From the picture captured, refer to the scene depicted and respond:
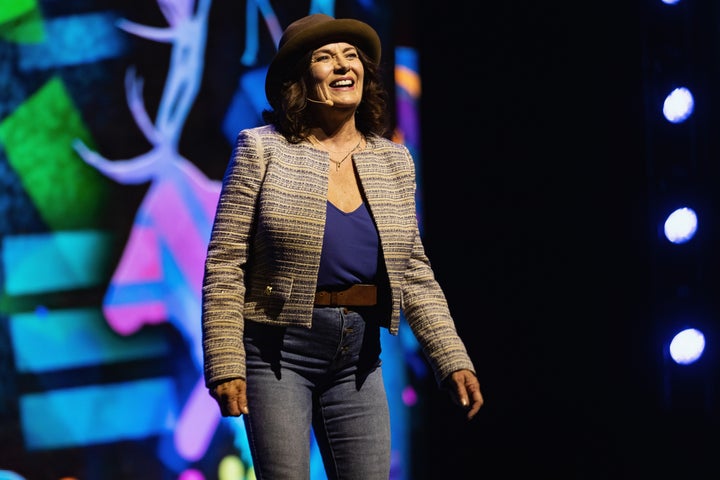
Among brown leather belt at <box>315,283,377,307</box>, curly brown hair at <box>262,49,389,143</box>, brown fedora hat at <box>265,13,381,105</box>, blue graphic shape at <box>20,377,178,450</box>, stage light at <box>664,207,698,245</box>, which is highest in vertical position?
brown fedora hat at <box>265,13,381,105</box>

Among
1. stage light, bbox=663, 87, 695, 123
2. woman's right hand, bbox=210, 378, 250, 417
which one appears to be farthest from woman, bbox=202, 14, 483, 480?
stage light, bbox=663, 87, 695, 123

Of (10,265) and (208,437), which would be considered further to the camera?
(208,437)

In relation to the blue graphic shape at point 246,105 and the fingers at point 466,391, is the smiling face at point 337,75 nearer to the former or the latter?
the fingers at point 466,391

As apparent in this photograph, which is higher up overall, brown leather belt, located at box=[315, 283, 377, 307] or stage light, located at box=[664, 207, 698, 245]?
stage light, located at box=[664, 207, 698, 245]

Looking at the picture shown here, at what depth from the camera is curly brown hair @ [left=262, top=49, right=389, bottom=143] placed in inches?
77.9

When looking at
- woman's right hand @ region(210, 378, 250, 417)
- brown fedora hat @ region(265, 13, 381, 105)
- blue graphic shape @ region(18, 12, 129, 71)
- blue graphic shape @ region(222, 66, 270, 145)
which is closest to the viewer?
woman's right hand @ region(210, 378, 250, 417)

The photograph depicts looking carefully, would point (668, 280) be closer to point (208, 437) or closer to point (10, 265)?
point (208, 437)

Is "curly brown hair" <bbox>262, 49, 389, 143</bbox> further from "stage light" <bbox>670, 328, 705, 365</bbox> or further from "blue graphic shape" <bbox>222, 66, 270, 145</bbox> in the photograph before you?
"stage light" <bbox>670, 328, 705, 365</bbox>

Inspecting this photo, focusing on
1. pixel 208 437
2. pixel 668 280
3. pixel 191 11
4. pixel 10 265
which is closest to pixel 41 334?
pixel 10 265

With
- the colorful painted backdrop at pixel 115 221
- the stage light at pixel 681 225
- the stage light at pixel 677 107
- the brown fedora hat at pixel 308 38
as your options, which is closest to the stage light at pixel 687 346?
the stage light at pixel 681 225

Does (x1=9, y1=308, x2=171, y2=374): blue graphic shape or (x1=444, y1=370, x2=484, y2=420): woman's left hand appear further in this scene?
(x1=9, y1=308, x2=171, y2=374): blue graphic shape

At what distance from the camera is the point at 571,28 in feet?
10.5

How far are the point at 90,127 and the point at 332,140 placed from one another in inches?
54.9

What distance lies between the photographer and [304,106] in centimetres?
199
